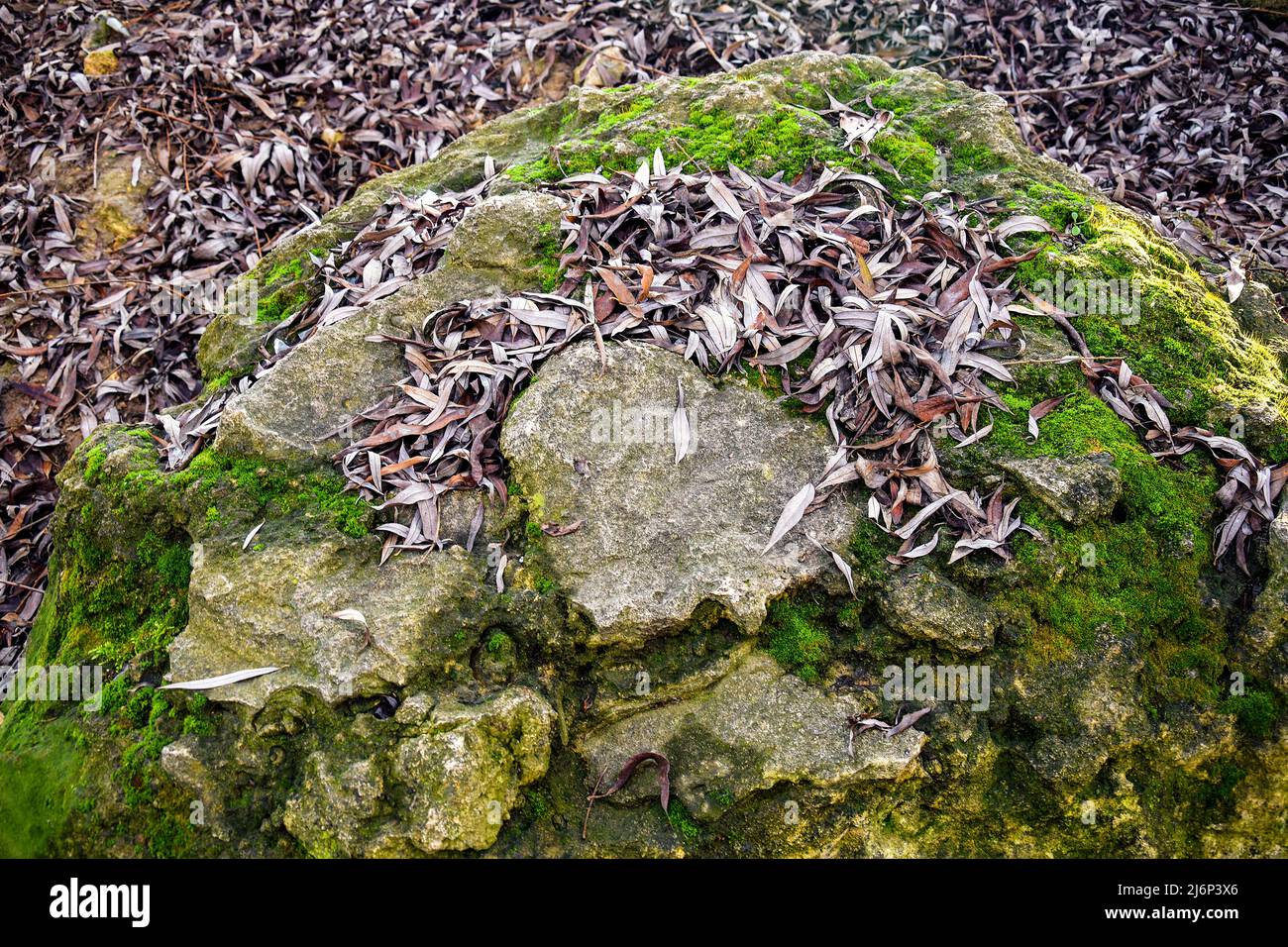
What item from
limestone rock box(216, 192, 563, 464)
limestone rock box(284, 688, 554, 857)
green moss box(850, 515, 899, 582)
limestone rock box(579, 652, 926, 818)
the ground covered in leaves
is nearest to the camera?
limestone rock box(284, 688, 554, 857)

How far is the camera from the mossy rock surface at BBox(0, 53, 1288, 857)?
274 cm

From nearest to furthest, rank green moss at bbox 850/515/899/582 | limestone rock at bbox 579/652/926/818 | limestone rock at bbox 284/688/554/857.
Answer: limestone rock at bbox 284/688/554/857 < limestone rock at bbox 579/652/926/818 < green moss at bbox 850/515/899/582

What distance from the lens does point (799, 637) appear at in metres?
2.94

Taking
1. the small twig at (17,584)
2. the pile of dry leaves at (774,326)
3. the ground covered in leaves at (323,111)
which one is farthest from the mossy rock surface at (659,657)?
the ground covered in leaves at (323,111)

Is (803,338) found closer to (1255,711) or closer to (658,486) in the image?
(658,486)

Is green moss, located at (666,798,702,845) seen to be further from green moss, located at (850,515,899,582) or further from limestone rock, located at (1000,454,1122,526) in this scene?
limestone rock, located at (1000,454,1122,526)

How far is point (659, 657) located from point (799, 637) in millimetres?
478

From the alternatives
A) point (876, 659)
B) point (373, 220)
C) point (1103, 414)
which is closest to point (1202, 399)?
point (1103, 414)

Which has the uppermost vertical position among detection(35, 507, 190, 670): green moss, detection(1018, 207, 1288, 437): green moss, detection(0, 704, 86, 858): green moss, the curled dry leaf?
detection(1018, 207, 1288, 437): green moss

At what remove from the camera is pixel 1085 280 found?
3.63 m

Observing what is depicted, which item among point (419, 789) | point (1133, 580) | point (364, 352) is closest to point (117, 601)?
point (364, 352)

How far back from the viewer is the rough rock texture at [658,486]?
2908mm

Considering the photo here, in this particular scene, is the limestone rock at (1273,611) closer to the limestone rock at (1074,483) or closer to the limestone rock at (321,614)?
the limestone rock at (1074,483)

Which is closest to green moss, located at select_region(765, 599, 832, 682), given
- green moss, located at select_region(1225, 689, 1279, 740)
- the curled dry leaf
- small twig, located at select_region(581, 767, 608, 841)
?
small twig, located at select_region(581, 767, 608, 841)
